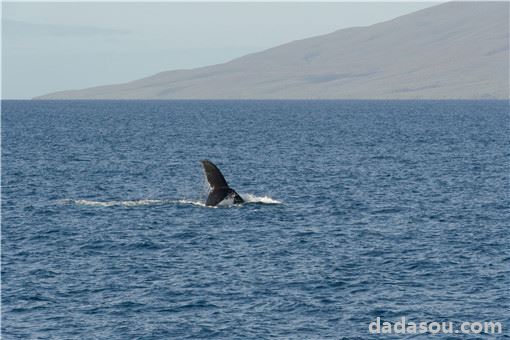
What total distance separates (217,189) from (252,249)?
1271 centimetres

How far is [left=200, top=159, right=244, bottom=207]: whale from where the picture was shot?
5697 centimetres

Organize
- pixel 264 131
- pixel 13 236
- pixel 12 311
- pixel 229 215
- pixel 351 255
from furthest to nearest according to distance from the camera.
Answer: pixel 264 131, pixel 229 215, pixel 13 236, pixel 351 255, pixel 12 311

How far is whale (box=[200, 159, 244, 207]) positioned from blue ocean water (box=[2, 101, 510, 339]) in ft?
3.27

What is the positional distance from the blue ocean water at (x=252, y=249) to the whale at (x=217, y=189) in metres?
1.00

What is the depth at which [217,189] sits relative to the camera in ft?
197

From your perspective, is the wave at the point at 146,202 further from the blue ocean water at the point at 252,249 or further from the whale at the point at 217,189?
the whale at the point at 217,189

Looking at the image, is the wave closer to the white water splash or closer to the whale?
the white water splash

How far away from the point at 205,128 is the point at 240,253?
12893 centimetres

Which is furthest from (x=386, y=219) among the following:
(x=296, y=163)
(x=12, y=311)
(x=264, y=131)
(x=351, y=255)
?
(x=264, y=131)

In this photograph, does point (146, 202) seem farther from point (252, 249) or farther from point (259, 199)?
point (252, 249)

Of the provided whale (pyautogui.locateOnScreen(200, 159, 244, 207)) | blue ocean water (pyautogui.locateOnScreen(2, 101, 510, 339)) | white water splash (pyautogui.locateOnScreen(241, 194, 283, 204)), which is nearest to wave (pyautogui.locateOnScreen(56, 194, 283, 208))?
white water splash (pyautogui.locateOnScreen(241, 194, 283, 204))

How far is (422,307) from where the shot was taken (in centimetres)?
3697

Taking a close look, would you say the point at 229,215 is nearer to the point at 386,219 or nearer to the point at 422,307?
the point at 386,219

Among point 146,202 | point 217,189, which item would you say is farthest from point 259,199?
point 146,202
